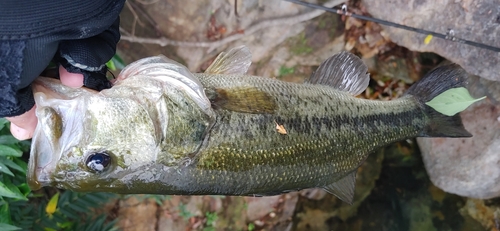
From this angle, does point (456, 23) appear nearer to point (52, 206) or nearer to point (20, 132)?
point (20, 132)

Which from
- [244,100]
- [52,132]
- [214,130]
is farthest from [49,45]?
[244,100]

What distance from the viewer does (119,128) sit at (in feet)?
6.00

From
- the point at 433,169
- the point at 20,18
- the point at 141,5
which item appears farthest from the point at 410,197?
the point at 20,18

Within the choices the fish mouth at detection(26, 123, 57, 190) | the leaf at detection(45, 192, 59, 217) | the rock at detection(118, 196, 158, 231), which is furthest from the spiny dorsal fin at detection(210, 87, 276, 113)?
the rock at detection(118, 196, 158, 231)

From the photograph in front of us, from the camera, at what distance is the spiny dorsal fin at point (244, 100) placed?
215 cm

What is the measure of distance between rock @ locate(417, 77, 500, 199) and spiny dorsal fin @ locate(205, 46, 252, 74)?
7.81 feet

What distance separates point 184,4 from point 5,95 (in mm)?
2456

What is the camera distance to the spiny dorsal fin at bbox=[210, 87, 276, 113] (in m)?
2.15

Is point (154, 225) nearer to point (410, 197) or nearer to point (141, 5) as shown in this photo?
point (141, 5)

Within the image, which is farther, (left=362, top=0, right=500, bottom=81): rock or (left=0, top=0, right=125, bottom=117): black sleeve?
(left=362, top=0, right=500, bottom=81): rock

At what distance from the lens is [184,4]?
3816 millimetres

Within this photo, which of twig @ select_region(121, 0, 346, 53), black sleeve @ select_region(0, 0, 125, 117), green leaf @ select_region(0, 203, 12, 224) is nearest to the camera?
black sleeve @ select_region(0, 0, 125, 117)

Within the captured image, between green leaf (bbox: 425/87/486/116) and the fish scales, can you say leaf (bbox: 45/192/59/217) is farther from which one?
green leaf (bbox: 425/87/486/116)

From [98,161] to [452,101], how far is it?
2.11 meters
